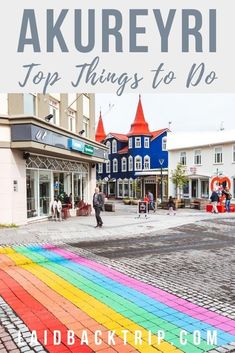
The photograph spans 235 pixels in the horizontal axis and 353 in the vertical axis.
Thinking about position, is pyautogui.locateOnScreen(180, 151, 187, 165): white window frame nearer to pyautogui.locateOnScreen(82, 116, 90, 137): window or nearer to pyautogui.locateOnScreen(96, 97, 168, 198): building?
pyautogui.locateOnScreen(96, 97, 168, 198): building

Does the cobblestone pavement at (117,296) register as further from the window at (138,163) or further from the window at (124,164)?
the window at (124,164)

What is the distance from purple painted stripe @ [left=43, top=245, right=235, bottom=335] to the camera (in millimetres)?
4680

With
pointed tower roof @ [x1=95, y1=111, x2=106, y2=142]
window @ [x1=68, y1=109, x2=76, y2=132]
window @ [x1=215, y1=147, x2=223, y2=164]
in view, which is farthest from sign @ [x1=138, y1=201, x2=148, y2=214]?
pointed tower roof @ [x1=95, y1=111, x2=106, y2=142]

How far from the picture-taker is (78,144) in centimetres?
1892

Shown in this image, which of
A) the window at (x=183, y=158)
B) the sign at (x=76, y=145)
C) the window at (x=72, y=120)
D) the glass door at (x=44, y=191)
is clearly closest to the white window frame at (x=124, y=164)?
the window at (x=183, y=158)

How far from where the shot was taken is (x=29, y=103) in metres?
15.8

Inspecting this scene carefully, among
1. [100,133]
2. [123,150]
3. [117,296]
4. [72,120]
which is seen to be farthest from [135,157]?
[117,296]

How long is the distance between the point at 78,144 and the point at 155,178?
26358 mm

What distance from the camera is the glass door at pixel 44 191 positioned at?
672 inches

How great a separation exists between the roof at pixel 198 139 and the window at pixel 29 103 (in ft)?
69.7

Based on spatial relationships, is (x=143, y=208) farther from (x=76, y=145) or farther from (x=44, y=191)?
(x=44, y=191)

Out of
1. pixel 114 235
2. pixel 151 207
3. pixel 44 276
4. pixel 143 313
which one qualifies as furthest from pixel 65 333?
pixel 151 207

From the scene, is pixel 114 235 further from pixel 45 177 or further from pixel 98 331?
pixel 98 331

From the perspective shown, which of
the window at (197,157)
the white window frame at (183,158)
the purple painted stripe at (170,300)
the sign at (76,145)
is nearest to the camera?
the purple painted stripe at (170,300)
